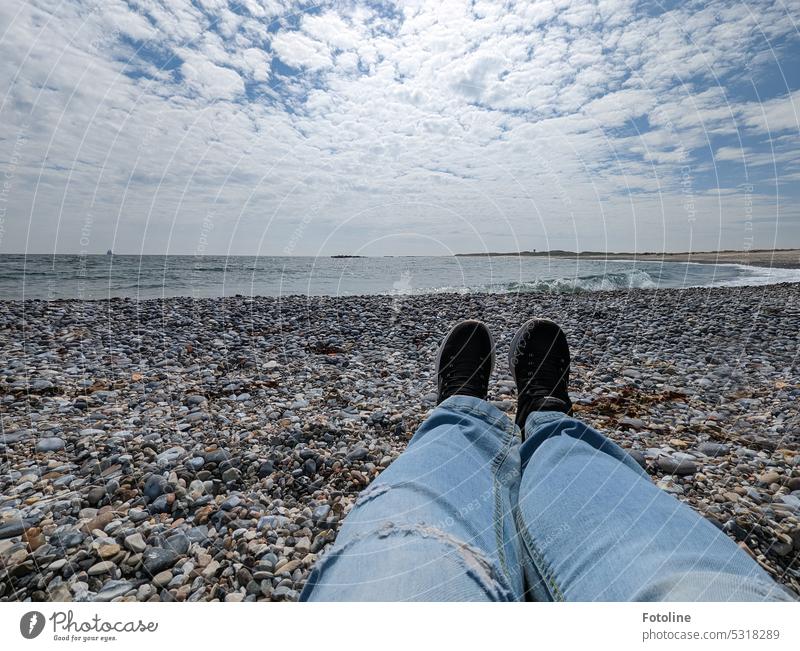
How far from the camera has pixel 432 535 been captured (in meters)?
1.54

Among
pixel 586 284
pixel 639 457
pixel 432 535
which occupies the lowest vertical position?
pixel 639 457

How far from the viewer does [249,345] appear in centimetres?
695

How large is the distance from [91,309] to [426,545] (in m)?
12.2

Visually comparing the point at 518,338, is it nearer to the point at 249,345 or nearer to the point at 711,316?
the point at 249,345

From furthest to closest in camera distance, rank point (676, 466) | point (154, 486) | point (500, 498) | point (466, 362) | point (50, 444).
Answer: point (466, 362) → point (50, 444) → point (676, 466) → point (154, 486) → point (500, 498)

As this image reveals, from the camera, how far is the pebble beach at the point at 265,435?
7.37 ft

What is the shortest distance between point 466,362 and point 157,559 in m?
2.85

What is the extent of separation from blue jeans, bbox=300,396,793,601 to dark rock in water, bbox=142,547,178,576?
1.19m

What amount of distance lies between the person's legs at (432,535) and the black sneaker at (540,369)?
1032 millimetres

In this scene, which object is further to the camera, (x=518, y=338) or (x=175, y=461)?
(x=518, y=338)

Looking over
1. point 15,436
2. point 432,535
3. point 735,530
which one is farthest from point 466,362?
point 15,436

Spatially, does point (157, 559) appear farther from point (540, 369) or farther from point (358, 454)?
point (540, 369)

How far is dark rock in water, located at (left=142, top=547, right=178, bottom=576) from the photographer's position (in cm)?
217
